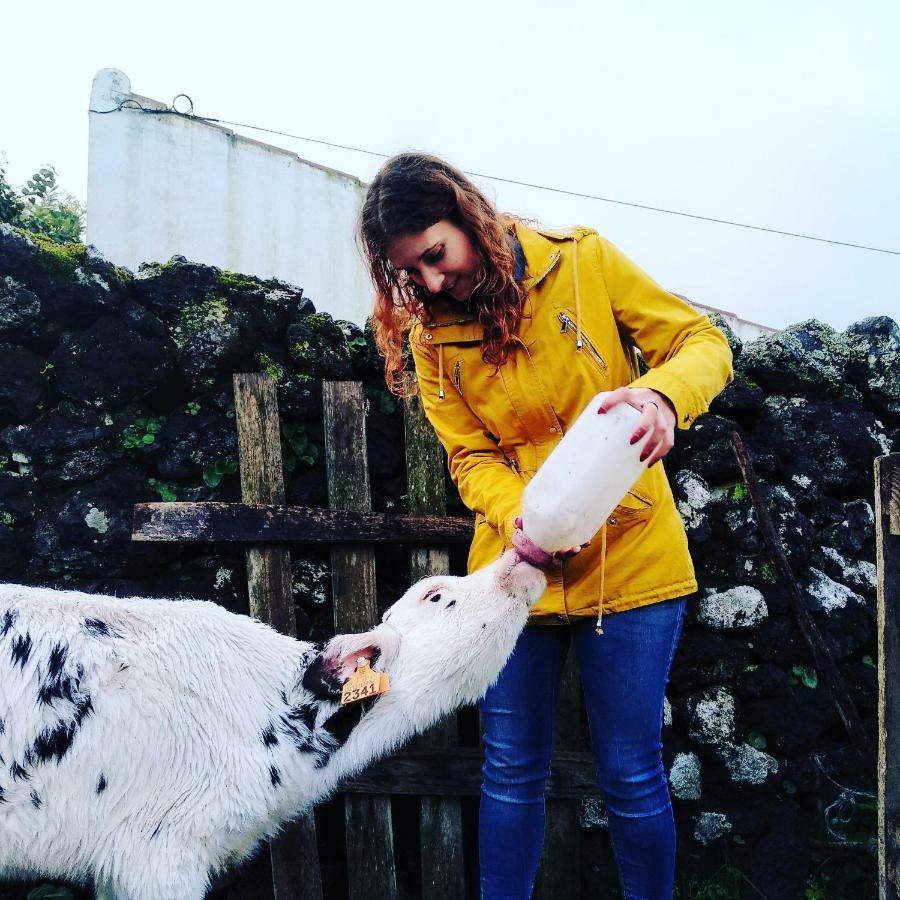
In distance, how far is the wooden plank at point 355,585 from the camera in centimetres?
307

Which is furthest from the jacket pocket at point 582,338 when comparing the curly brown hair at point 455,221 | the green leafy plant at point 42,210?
the green leafy plant at point 42,210

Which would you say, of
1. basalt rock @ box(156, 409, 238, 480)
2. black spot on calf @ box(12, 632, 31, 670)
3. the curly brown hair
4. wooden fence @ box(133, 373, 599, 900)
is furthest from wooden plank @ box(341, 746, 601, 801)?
the curly brown hair

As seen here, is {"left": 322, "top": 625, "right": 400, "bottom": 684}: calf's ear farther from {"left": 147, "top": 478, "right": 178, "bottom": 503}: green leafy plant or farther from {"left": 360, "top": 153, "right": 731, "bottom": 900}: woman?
{"left": 147, "top": 478, "right": 178, "bottom": 503}: green leafy plant

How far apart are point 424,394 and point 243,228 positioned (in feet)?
23.1

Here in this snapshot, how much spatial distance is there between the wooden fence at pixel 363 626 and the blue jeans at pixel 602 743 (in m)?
0.92

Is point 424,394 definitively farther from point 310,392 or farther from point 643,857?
point 643,857

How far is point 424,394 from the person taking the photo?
2.45 meters

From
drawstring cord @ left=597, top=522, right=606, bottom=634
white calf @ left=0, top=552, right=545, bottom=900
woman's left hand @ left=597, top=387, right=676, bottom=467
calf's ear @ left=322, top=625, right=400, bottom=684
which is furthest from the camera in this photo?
calf's ear @ left=322, top=625, right=400, bottom=684

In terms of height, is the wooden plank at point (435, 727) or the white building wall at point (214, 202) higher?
the white building wall at point (214, 202)

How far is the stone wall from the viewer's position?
9.66 feet

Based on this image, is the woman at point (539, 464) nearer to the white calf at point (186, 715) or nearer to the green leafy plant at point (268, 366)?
the white calf at point (186, 715)

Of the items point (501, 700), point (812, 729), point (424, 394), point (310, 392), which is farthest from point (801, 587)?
point (310, 392)

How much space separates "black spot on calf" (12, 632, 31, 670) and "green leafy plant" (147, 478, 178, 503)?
1099 mm

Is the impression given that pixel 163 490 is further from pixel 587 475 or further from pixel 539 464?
pixel 587 475
